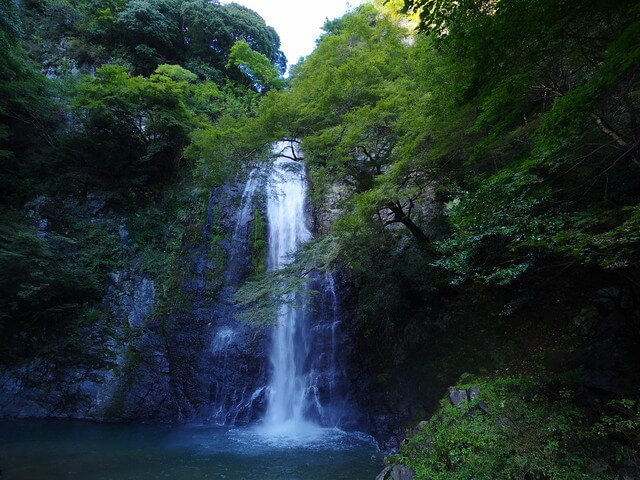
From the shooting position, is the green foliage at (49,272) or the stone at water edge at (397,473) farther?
the green foliage at (49,272)

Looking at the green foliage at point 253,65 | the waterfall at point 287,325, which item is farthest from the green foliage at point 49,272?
the green foliage at point 253,65

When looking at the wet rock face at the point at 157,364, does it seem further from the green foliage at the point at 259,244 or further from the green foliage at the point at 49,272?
the green foliage at the point at 49,272

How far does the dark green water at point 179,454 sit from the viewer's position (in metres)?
6.84

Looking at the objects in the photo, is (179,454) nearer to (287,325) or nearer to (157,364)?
(287,325)

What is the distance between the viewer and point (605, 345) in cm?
545

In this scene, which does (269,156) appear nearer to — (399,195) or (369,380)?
(399,195)

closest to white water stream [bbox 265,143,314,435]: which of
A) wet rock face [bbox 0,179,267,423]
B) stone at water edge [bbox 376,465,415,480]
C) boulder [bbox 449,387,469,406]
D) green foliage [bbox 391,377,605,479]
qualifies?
wet rock face [bbox 0,179,267,423]

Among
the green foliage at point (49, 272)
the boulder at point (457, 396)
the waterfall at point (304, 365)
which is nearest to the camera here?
the boulder at point (457, 396)

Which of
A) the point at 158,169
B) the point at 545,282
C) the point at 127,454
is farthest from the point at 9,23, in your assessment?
the point at 545,282

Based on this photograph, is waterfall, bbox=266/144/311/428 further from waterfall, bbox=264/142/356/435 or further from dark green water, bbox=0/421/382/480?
A: dark green water, bbox=0/421/382/480

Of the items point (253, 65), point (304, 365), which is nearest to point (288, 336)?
point (304, 365)

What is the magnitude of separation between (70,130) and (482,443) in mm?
18920

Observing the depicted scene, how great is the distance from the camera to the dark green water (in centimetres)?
684

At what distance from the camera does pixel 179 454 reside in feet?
26.4
